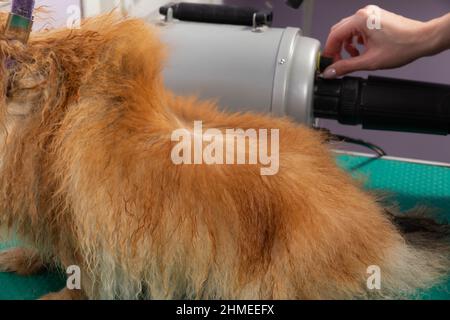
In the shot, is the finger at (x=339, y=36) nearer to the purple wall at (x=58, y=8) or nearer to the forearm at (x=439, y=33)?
the forearm at (x=439, y=33)

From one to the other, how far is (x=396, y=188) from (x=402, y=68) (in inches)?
45.4

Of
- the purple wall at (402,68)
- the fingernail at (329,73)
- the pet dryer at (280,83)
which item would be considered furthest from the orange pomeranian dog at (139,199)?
the purple wall at (402,68)

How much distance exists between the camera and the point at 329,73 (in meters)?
1.14

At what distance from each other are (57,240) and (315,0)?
1.76m

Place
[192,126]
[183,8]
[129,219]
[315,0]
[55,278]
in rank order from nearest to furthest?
1. [129,219]
2. [192,126]
3. [55,278]
4. [183,8]
5. [315,0]

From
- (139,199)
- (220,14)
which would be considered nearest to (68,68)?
(139,199)

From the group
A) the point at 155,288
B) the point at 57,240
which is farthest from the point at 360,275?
the point at 57,240

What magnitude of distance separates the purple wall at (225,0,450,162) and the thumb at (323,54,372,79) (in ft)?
3.21

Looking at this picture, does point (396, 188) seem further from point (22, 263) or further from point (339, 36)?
point (22, 263)

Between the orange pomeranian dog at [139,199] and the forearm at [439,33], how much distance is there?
574 millimetres

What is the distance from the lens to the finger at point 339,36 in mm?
1269

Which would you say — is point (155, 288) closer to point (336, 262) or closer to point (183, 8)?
point (336, 262)

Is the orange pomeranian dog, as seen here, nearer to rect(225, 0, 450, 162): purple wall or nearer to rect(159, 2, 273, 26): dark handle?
rect(159, 2, 273, 26): dark handle
